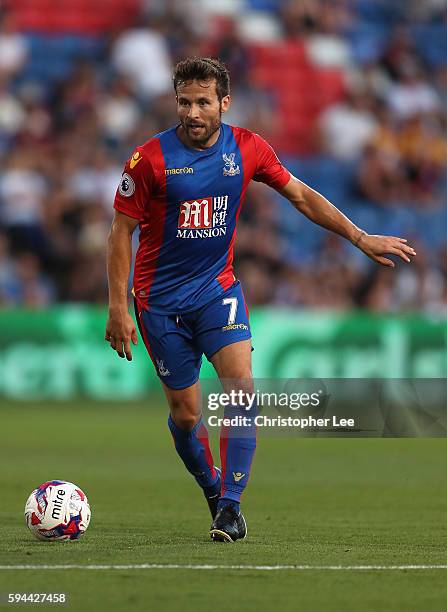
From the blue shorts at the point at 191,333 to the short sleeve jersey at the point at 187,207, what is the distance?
0.16 ft

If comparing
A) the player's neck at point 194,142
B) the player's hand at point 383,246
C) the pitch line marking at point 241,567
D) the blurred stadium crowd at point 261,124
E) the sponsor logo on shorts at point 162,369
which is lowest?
the pitch line marking at point 241,567

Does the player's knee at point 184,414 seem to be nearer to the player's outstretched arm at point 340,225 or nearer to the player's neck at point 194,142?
the player's outstretched arm at point 340,225

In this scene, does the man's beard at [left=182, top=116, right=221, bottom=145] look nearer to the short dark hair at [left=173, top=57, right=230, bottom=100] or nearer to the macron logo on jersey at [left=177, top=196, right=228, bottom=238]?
the short dark hair at [left=173, top=57, right=230, bottom=100]

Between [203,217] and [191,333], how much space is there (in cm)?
61

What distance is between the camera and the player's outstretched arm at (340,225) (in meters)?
6.89

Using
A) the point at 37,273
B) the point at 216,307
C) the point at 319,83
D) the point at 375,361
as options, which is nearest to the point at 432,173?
the point at 319,83

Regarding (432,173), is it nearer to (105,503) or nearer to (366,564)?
(105,503)

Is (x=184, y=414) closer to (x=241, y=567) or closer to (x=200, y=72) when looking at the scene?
(x=241, y=567)

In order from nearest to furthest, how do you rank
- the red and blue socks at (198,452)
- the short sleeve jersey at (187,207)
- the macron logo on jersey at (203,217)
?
the short sleeve jersey at (187,207)
the macron logo on jersey at (203,217)
the red and blue socks at (198,452)

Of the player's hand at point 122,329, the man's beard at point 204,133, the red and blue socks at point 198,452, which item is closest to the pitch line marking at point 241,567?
the player's hand at point 122,329

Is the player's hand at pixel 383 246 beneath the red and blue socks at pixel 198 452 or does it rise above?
above

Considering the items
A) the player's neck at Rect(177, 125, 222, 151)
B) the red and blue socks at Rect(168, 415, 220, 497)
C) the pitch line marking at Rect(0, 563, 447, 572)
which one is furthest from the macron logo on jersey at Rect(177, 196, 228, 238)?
the pitch line marking at Rect(0, 563, 447, 572)

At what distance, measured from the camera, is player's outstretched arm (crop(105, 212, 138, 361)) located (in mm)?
6480

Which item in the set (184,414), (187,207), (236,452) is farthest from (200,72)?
(236,452)
